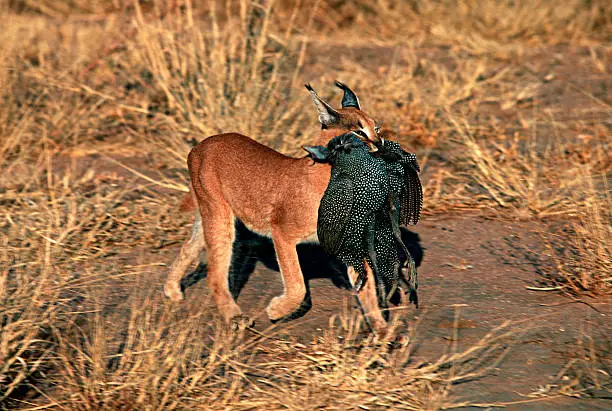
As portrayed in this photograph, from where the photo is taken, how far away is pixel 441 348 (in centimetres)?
409

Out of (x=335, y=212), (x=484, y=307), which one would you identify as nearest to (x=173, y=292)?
(x=335, y=212)

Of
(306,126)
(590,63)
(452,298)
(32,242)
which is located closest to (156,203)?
(32,242)

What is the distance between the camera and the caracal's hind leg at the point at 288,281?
430cm

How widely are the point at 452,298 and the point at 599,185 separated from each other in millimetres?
2173

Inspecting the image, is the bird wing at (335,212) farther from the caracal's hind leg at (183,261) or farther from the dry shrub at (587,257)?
the dry shrub at (587,257)

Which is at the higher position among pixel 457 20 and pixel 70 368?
pixel 457 20

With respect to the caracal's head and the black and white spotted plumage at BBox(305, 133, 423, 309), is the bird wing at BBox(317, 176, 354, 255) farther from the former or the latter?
the caracal's head

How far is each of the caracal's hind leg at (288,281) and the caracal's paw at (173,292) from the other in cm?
64

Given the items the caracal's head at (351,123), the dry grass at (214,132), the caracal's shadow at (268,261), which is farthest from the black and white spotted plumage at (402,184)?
the caracal's shadow at (268,261)

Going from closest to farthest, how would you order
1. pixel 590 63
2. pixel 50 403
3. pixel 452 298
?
1. pixel 50 403
2. pixel 452 298
3. pixel 590 63

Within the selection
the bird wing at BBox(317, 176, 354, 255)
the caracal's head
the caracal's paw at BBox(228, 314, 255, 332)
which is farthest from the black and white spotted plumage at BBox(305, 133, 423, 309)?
the caracal's paw at BBox(228, 314, 255, 332)

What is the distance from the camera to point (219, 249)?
15.2 feet

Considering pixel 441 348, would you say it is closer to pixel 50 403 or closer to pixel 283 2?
pixel 50 403

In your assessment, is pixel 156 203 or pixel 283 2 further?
pixel 283 2
